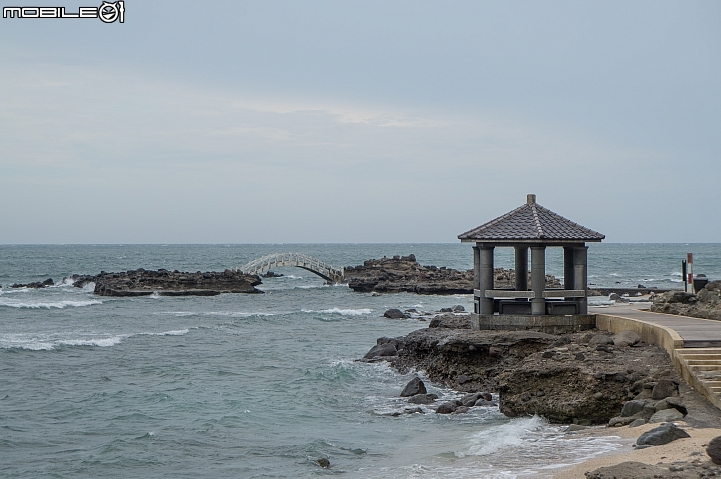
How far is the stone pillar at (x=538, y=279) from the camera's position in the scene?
20.0 m

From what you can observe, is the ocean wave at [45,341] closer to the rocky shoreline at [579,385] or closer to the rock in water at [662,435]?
the rocky shoreline at [579,385]


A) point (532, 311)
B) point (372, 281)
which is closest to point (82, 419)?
point (532, 311)

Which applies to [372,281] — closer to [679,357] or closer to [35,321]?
[35,321]

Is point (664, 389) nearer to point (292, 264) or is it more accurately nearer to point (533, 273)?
point (533, 273)

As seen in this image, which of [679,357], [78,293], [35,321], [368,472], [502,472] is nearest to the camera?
[502,472]

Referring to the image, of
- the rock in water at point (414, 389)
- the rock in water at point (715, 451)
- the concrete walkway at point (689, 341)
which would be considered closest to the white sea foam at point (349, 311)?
the rock in water at point (414, 389)

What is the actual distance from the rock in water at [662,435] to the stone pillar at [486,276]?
29.1ft

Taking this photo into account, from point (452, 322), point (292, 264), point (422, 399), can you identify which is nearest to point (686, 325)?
point (422, 399)

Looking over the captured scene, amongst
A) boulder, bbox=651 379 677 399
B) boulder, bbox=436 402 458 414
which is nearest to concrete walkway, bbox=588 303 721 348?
boulder, bbox=651 379 677 399

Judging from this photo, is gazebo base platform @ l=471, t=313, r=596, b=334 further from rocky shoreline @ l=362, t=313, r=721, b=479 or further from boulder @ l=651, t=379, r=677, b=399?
boulder @ l=651, t=379, r=677, b=399

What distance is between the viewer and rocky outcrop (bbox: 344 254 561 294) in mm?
58750

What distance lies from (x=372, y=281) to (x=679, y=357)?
47.9 metres

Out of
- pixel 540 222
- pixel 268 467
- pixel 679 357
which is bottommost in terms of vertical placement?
pixel 268 467

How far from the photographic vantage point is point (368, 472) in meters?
13.4
